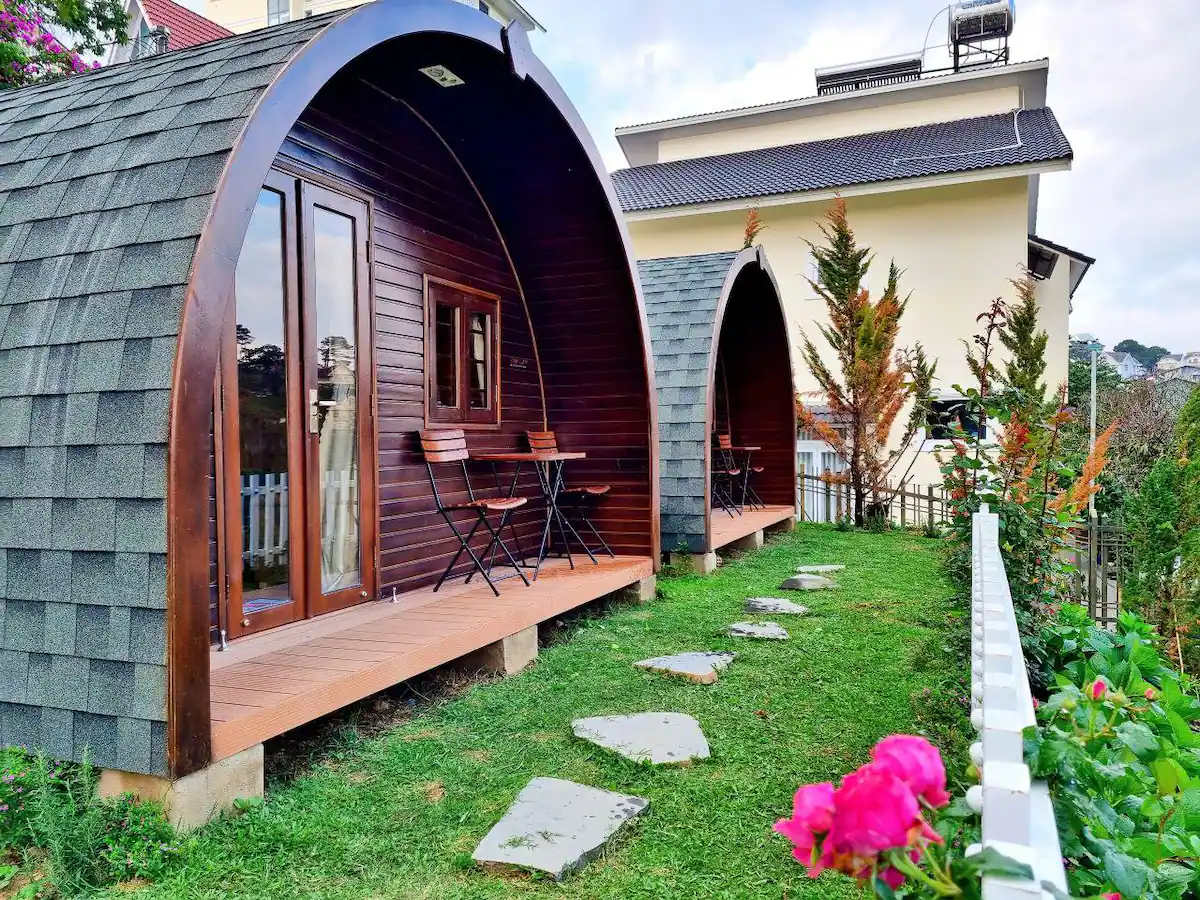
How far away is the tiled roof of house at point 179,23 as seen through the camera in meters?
12.7

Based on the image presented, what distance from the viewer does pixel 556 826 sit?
2.45 m

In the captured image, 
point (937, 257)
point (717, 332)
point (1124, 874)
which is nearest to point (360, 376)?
point (717, 332)

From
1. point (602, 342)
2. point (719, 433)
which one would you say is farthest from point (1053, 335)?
point (602, 342)

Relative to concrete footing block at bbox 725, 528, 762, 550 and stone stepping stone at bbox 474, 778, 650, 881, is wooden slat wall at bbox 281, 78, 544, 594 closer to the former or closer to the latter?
stone stepping stone at bbox 474, 778, 650, 881

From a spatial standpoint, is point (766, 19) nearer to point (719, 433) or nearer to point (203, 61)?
point (719, 433)

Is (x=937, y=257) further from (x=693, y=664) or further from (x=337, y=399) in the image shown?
(x=337, y=399)

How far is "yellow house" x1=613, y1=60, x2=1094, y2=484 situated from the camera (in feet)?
49.5

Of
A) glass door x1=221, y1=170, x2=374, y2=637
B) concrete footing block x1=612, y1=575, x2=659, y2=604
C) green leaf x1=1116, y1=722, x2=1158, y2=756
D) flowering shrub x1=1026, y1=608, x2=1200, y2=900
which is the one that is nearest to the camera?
flowering shrub x1=1026, y1=608, x2=1200, y2=900

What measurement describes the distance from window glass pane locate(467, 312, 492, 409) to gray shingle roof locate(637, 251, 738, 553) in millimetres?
1711

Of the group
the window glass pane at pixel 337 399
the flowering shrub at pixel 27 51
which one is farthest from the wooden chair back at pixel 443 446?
the flowering shrub at pixel 27 51

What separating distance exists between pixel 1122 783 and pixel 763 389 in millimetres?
8336

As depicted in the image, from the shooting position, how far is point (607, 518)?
608 cm

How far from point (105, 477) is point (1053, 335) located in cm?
1730

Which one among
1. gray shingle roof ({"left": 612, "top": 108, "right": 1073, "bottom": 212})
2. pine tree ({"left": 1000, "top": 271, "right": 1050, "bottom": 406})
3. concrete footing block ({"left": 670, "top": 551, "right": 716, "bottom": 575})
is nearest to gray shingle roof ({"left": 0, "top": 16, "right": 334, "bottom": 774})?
concrete footing block ({"left": 670, "top": 551, "right": 716, "bottom": 575})
